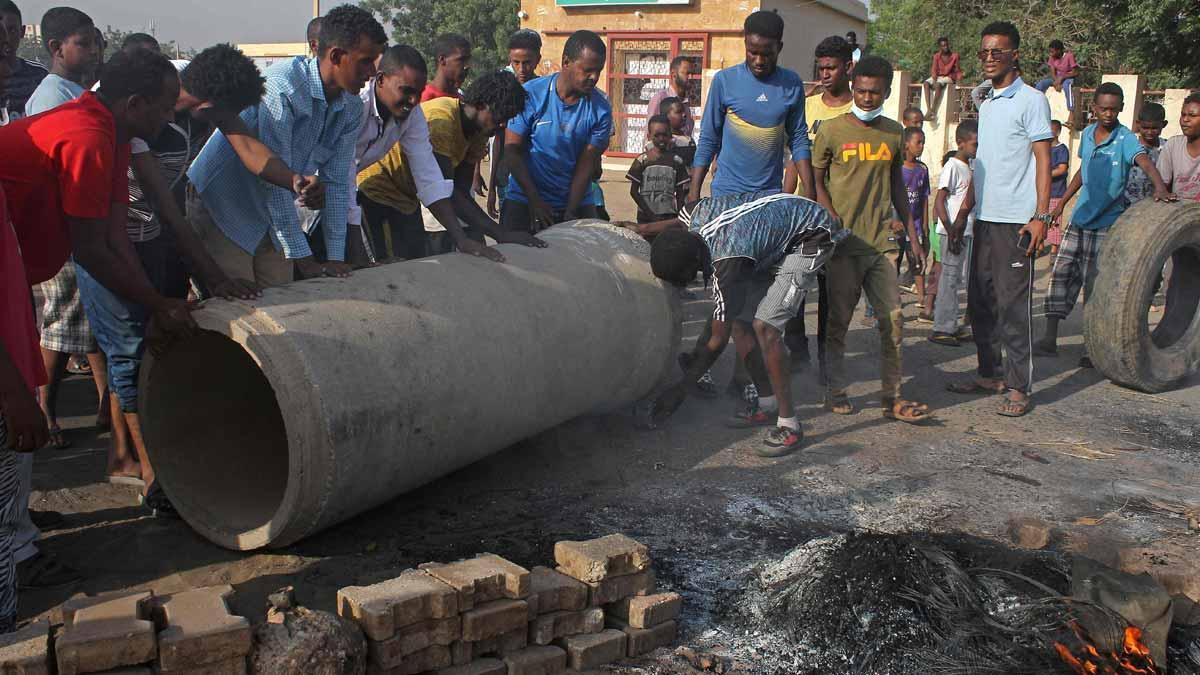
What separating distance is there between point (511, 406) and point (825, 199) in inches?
104

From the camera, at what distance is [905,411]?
5844mm

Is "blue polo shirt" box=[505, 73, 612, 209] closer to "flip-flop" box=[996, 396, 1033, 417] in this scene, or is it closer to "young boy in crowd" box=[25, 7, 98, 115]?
"young boy in crowd" box=[25, 7, 98, 115]

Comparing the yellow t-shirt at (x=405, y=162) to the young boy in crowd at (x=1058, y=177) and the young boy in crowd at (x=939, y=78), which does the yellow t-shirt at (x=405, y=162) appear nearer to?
the young boy in crowd at (x=1058, y=177)

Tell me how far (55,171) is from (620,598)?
91.6 inches

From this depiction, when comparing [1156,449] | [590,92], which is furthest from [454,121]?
[1156,449]

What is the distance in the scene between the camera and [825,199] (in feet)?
20.1

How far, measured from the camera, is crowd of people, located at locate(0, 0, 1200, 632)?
355cm

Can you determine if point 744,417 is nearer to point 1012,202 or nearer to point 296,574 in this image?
point 1012,202

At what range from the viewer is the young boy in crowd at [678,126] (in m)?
8.65

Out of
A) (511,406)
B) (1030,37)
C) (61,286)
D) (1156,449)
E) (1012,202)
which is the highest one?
(1030,37)

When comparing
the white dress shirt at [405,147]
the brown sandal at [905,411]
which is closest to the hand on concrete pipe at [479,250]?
the white dress shirt at [405,147]

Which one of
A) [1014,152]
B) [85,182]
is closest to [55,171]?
[85,182]

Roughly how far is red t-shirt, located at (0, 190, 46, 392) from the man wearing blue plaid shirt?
1.32 meters

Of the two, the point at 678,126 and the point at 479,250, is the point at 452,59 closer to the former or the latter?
the point at 479,250
